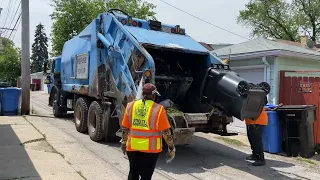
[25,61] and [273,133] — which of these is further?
[25,61]

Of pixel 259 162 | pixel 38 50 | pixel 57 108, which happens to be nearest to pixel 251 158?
pixel 259 162

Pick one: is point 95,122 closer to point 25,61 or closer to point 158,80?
point 158,80

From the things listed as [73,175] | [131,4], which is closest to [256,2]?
[131,4]

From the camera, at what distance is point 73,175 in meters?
5.40

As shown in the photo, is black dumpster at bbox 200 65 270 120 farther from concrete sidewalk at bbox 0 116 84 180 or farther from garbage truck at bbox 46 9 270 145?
concrete sidewalk at bbox 0 116 84 180

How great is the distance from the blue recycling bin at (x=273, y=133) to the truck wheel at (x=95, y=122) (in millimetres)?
3723

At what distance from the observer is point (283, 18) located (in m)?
38.2

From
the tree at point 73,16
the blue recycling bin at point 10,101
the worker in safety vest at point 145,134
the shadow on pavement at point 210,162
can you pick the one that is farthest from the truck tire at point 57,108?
the tree at point 73,16

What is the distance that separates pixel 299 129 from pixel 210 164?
6.87 feet

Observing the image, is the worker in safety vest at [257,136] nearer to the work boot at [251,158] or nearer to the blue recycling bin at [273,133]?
the work boot at [251,158]

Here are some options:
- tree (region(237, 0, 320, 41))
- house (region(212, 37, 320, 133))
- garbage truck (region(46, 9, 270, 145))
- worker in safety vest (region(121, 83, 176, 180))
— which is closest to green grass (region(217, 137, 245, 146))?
house (region(212, 37, 320, 133))

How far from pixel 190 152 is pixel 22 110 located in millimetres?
8623

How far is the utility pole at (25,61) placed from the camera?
13.8 meters

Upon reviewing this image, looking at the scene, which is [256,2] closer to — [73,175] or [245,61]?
[245,61]
